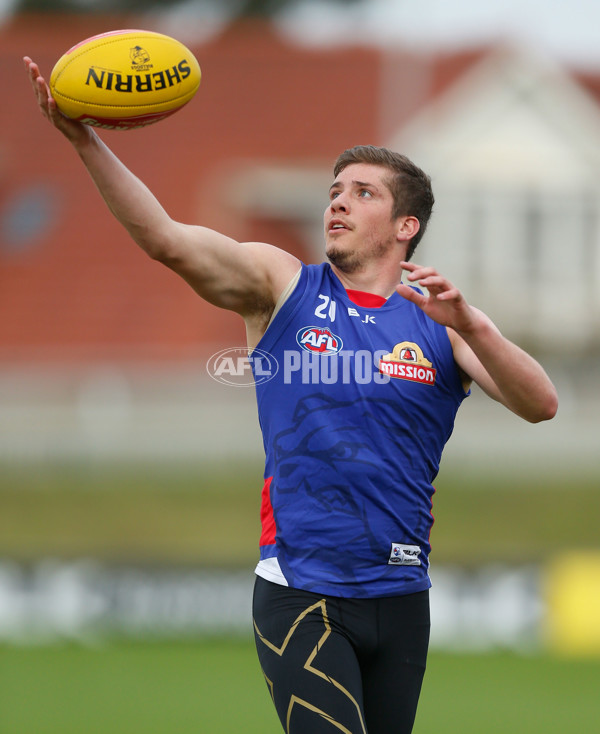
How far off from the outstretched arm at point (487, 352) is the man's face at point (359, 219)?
37 cm

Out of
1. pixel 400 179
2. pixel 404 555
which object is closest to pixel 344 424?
pixel 404 555

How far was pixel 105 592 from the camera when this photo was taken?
1189 centimetres

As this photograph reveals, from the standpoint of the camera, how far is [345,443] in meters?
4.00

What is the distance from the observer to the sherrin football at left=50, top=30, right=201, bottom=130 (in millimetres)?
3822

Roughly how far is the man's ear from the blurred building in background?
1744 cm

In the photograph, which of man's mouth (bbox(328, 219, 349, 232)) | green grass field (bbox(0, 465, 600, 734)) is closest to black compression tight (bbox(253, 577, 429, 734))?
man's mouth (bbox(328, 219, 349, 232))

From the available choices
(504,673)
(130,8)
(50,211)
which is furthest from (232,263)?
(130,8)

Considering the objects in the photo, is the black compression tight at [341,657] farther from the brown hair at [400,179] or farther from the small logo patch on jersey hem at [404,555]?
the brown hair at [400,179]

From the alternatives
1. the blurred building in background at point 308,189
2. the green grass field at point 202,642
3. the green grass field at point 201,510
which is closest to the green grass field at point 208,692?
the green grass field at point 202,642

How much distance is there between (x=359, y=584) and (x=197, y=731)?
270 inches

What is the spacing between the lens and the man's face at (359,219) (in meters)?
4.25

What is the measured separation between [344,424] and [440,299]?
57 centimetres

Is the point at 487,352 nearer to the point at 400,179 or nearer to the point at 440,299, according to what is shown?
the point at 440,299

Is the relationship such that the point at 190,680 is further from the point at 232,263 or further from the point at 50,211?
the point at 50,211
